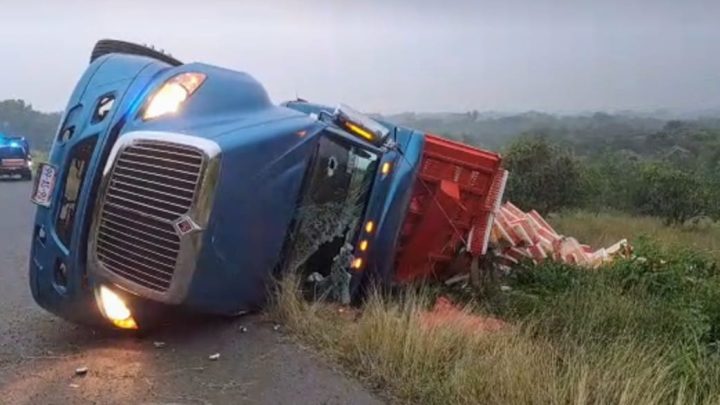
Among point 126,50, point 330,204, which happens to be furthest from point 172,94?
point 330,204

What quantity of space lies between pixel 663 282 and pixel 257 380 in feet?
12.5

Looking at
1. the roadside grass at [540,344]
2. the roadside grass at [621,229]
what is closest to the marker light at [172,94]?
the roadside grass at [540,344]

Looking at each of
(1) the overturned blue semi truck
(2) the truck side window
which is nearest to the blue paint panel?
(1) the overturned blue semi truck

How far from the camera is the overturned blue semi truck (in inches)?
161

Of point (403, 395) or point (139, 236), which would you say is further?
point (139, 236)

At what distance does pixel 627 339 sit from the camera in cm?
439

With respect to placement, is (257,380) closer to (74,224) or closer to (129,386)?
(129,386)

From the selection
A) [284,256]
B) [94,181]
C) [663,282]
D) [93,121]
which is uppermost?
[93,121]

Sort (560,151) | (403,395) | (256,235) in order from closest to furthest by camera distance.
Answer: (403,395)
(256,235)
(560,151)

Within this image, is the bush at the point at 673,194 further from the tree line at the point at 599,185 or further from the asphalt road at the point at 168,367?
the asphalt road at the point at 168,367

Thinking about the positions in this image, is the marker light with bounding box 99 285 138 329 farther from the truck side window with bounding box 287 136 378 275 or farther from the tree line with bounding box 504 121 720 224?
the tree line with bounding box 504 121 720 224

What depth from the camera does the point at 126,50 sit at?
529cm

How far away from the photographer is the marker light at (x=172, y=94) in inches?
172

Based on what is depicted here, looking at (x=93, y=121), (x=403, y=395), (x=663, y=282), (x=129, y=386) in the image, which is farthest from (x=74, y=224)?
(x=663, y=282)
